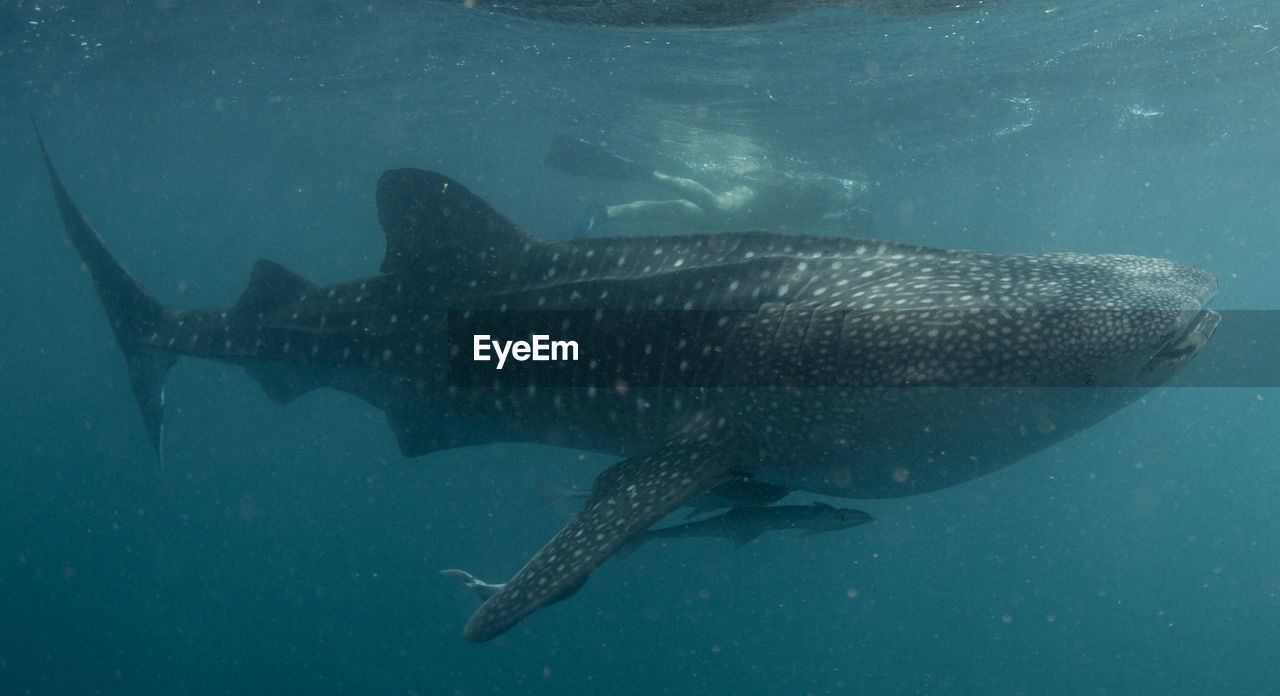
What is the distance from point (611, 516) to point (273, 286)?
4646 mm

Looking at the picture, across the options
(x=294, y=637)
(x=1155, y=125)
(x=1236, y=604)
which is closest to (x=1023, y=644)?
(x=1155, y=125)

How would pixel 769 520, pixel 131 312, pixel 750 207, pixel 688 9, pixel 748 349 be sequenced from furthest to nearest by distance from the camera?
pixel 750 207
pixel 688 9
pixel 131 312
pixel 769 520
pixel 748 349

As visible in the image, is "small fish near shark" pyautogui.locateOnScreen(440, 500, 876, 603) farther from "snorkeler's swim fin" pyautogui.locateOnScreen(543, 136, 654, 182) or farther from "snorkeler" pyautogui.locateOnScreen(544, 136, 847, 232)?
"snorkeler's swim fin" pyautogui.locateOnScreen(543, 136, 654, 182)

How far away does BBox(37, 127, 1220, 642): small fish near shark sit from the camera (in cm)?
364

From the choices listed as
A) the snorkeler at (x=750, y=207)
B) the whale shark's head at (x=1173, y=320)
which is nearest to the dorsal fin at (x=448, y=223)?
the whale shark's head at (x=1173, y=320)

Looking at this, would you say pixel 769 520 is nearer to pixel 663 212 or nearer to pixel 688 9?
pixel 688 9

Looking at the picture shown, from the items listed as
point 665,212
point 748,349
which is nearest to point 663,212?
point 665,212

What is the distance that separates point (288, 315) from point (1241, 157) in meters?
43.0

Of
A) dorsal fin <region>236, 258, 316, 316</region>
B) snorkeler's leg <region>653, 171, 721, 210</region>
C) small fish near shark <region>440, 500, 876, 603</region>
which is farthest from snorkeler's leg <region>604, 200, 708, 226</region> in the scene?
small fish near shark <region>440, 500, 876, 603</region>

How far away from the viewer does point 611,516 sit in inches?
158

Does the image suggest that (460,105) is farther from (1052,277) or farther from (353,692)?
(1052,277)

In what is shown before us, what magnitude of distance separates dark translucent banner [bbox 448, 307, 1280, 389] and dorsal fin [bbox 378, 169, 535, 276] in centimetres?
49

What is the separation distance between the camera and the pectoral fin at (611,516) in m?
3.58

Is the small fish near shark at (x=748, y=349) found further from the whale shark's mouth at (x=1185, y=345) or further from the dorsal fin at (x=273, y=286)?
the dorsal fin at (x=273, y=286)
